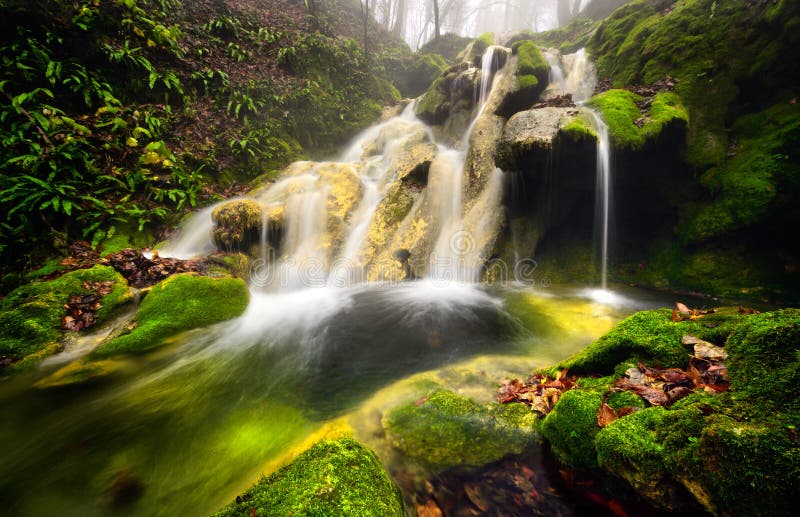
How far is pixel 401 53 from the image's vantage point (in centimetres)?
2217

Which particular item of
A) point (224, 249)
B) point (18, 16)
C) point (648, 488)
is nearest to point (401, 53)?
point (18, 16)

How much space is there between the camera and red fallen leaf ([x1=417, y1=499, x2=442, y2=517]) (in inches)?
82.9

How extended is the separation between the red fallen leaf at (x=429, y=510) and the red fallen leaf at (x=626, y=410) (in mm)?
1469

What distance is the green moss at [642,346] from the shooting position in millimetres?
2316

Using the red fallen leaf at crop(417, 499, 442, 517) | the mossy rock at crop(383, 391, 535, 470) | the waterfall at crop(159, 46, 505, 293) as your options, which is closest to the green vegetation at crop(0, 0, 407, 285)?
the waterfall at crop(159, 46, 505, 293)

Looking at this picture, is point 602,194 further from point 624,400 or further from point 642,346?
point 624,400

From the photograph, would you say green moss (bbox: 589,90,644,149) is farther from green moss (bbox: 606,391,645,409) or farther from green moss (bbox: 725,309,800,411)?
green moss (bbox: 606,391,645,409)

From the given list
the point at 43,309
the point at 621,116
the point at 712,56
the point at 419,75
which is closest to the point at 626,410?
the point at 621,116

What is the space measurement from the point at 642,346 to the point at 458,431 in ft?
5.84

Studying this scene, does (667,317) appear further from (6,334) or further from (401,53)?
(401,53)

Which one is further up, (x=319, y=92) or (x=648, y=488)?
(x=319, y=92)

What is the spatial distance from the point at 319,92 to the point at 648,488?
692 inches

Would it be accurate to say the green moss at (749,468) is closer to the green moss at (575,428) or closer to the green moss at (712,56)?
the green moss at (575,428)

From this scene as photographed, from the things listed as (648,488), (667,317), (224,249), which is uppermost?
(224,249)
